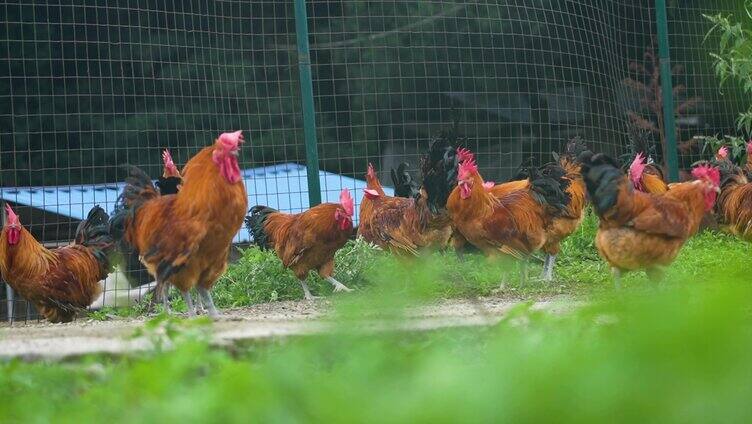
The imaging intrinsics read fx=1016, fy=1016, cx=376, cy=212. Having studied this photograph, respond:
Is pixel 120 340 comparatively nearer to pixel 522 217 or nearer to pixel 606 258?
pixel 606 258

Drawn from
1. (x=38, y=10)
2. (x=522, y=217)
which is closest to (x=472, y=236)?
(x=522, y=217)

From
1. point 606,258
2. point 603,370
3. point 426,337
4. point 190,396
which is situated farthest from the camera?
point 606,258

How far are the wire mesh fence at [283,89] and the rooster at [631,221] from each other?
2.90m

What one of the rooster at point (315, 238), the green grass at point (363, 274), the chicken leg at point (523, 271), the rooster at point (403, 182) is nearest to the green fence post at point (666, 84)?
the green grass at point (363, 274)

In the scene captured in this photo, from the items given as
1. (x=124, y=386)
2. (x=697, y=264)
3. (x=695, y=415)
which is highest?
(x=695, y=415)

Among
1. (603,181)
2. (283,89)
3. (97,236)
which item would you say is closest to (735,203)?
(603,181)

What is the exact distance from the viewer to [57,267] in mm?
8039

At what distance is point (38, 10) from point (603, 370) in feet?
29.3

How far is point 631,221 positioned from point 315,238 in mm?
2684

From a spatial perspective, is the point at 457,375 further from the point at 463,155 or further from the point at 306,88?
the point at 306,88

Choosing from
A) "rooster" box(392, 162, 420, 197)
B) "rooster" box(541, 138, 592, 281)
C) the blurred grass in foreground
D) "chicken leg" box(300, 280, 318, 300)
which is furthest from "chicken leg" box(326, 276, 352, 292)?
the blurred grass in foreground

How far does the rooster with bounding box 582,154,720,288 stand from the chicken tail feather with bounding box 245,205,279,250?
126 inches

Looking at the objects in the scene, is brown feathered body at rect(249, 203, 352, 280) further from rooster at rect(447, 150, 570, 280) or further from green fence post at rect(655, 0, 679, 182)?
green fence post at rect(655, 0, 679, 182)

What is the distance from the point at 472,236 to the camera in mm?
8227
